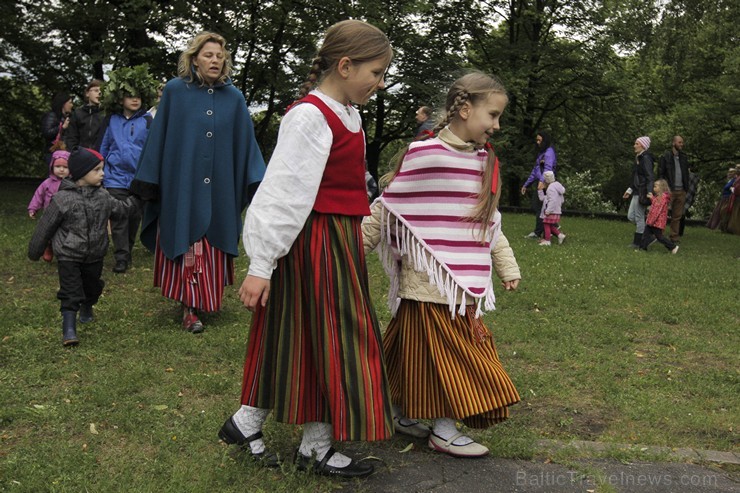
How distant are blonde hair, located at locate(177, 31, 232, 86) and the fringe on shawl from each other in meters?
2.73

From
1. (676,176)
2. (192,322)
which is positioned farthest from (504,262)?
(676,176)

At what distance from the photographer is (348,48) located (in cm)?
351

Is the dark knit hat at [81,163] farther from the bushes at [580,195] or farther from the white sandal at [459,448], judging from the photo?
the bushes at [580,195]

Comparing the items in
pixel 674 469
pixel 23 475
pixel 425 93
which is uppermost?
pixel 425 93

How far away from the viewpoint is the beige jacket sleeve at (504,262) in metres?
4.22

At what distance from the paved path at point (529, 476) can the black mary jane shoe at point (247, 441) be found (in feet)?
A: 1.21

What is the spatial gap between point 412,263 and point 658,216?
412 inches

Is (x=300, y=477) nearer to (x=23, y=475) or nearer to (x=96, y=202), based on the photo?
(x=23, y=475)

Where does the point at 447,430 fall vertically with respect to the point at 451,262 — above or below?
below

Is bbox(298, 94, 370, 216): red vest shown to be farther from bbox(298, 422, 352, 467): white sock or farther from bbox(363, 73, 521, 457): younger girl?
bbox(298, 422, 352, 467): white sock

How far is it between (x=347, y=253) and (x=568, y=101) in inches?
1060

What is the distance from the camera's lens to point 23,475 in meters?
3.67

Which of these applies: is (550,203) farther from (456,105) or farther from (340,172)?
(340,172)

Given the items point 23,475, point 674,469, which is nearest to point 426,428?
point 674,469
